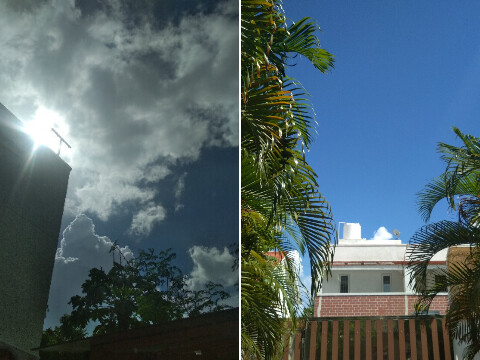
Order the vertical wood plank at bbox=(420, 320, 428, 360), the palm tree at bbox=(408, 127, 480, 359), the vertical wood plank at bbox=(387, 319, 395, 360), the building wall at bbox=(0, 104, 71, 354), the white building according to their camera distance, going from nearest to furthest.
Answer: the building wall at bbox=(0, 104, 71, 354)
the palm tree at bbox=(408, 127, 480, 359)
the vertical wood plank at bbox=(420, 320, 428, 360)
the vertical wood plank at bbox=(387, 319, 395, 360)
the white building

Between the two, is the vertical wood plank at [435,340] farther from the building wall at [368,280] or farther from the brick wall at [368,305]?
the building wall at [368,280]

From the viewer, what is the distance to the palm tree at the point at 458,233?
605cm

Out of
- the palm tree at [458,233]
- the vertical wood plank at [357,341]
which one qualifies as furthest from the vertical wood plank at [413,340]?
the palm tree at [458,233]

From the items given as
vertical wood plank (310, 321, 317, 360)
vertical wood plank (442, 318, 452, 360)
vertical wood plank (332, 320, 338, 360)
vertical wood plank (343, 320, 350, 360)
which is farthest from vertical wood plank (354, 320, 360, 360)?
vertical wood plank (442, 318, 452, 360)

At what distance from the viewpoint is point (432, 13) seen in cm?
4662

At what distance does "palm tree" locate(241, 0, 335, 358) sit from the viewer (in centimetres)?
322

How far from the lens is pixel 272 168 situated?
3.38 m

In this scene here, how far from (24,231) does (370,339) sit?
987 centimetres

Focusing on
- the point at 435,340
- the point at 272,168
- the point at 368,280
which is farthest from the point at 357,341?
the point at 368,280

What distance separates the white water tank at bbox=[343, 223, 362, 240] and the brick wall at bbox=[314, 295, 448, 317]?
7712 millimetres

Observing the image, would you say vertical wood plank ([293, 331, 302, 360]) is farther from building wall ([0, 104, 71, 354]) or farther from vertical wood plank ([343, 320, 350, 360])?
building wall ([0, 104, 71, 354])

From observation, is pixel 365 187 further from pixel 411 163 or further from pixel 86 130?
pixel 86 130

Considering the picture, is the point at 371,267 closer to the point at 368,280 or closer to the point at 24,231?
the point at 368,280

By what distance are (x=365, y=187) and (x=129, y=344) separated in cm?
5915
